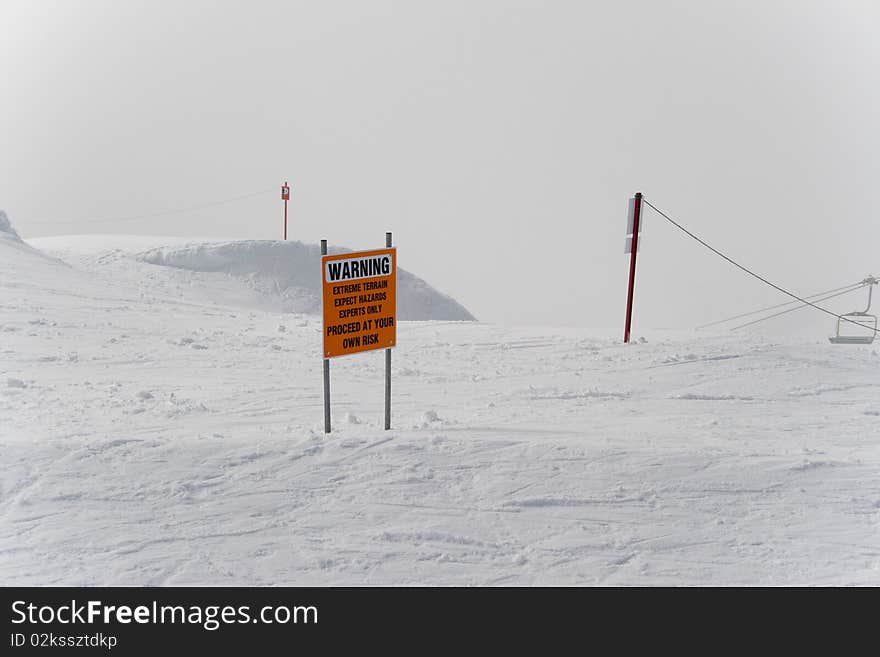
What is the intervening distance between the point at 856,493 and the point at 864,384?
4032 millimetres

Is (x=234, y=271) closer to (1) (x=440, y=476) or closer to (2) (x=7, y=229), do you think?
(2) (x=7, y=229)

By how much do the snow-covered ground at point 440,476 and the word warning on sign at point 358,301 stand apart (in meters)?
0.83

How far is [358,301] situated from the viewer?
246 inches

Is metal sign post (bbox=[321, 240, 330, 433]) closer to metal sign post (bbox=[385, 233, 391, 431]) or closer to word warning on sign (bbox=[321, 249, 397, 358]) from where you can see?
word warning on sign (bbox=[321, 249, 397, 358])

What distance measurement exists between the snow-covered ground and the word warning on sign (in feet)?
2.71

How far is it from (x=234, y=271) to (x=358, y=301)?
18.9 m

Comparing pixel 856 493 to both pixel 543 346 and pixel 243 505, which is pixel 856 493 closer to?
pixel 243 505

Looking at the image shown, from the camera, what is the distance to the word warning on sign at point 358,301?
602 centimetres

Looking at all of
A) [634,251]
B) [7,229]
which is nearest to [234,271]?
[7,229]

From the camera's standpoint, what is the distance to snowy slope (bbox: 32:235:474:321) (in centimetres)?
2208

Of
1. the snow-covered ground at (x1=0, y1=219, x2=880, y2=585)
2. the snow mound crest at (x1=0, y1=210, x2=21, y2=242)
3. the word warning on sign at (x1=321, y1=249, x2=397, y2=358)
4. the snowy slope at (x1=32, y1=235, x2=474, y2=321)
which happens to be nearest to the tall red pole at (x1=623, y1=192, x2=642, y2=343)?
the snow-covered ground at (x1=0, y1=219, x2=880, y2=585)

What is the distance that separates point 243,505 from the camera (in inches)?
203

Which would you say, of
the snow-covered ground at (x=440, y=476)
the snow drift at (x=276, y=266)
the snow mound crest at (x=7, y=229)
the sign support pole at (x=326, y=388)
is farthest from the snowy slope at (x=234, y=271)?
the sign support pole at (x=326, y=388)

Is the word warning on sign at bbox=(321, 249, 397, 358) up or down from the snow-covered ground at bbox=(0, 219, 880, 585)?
Answer: up
